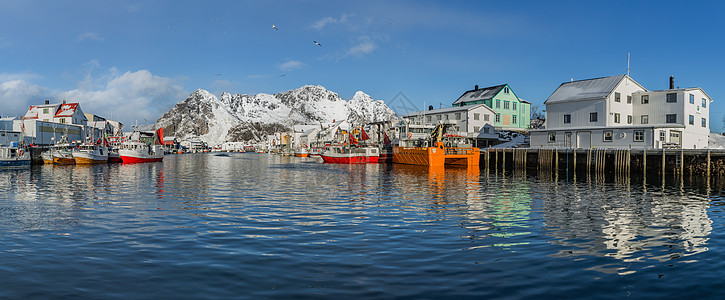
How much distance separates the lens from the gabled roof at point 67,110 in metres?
106

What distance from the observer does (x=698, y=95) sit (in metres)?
57.8

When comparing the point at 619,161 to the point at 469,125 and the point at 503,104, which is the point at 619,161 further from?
the point at 503,104

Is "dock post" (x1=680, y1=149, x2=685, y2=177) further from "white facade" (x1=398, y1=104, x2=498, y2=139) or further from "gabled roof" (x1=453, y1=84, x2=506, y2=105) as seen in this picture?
"gabled roof" (x1=453, y1=84, x2=506, y2=105)

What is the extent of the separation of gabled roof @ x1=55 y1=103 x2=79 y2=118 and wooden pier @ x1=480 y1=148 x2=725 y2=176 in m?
96.7

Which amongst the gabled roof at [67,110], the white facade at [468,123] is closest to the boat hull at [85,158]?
the gabled roof at [67,110]

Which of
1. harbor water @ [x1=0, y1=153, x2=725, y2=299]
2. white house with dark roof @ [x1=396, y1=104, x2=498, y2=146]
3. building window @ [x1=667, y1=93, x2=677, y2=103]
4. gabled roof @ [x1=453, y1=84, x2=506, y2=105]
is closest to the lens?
harbor water @ [x1=0, y1=153, x2=725, y2=299]

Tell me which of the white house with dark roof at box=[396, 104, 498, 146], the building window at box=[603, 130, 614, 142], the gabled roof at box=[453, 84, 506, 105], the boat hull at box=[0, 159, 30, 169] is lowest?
the boat hull at box=[0, 159, 30, 169]

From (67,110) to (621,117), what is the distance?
375 ft

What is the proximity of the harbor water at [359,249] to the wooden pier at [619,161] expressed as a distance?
24.4m

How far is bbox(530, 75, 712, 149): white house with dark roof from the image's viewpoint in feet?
175

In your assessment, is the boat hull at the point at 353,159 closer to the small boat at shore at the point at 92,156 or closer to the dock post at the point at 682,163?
the small boat at shore at the point at 92,156

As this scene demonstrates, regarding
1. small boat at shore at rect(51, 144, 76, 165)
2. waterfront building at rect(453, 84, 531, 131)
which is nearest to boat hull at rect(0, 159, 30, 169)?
small boat at shore at rect(51, 144, 76, 165)

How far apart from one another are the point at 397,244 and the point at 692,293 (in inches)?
272

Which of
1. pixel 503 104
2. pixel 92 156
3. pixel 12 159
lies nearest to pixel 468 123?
pixel 503 104
